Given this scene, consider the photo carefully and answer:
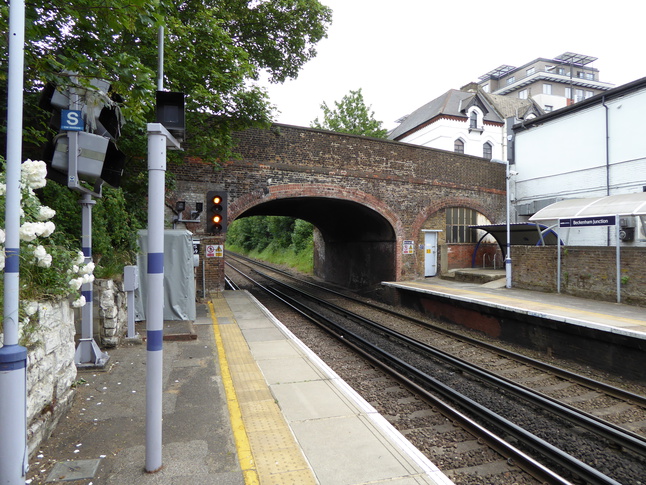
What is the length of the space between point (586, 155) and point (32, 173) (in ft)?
67.9

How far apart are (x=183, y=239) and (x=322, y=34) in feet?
30.0

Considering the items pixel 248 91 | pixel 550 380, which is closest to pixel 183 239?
pixel 248 91

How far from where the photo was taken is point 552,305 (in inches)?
435

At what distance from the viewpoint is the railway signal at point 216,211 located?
938 cm

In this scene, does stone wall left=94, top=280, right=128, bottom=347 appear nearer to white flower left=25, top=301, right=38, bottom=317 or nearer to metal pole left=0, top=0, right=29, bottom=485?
white flower left=25, top=301, right=38, bottom=317

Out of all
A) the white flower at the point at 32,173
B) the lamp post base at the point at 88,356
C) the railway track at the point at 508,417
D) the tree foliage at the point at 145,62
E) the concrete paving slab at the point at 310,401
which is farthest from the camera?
the lamp post base at the point at 88,356

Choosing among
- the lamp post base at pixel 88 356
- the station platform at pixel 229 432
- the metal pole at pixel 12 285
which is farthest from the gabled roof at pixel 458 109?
the metal pole at pixel 12 285

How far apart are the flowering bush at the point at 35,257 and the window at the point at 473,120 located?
35.5 m

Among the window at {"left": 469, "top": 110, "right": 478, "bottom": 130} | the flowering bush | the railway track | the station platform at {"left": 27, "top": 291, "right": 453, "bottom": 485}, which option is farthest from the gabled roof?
the flowering bush

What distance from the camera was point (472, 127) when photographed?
3500cm

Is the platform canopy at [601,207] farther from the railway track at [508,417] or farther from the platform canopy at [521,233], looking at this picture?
the railway track at [508,417]

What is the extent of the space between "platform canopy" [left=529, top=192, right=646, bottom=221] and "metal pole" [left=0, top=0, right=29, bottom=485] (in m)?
13.2

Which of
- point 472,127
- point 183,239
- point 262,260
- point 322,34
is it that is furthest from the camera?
point 262,260

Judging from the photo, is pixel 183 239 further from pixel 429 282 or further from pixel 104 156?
pixel 429 282
